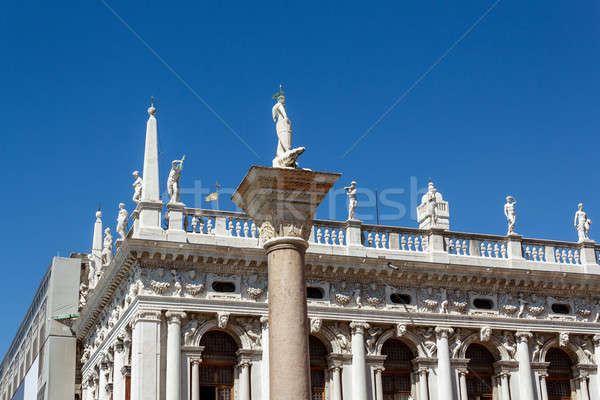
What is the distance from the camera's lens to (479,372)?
31.2 metres

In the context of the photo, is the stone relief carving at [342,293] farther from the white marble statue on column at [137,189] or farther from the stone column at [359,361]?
the white marble statue on column at [137,189]

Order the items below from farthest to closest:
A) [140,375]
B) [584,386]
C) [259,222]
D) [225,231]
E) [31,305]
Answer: [31,305] < [584,386] < [225,231] < [140,375] < [259,222]

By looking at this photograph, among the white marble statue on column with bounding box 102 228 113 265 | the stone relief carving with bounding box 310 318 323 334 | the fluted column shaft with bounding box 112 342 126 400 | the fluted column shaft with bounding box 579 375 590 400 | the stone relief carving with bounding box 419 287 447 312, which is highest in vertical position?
the white marble statue on column with bounding box 102 228 113 265

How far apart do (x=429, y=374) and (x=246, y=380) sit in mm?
6058

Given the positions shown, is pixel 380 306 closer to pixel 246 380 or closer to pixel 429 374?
pixel 429 374

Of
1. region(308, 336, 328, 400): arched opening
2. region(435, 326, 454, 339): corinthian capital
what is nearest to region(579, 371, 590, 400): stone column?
region(435, 326, 454, 339): corinthian capital

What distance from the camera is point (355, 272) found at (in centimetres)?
2980

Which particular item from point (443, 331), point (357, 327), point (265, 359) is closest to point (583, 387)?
point (443, 331)

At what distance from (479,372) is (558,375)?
306cm

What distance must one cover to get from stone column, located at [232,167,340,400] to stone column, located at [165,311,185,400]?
39.1 feet

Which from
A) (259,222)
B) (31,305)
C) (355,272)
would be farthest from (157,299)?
(31,305)

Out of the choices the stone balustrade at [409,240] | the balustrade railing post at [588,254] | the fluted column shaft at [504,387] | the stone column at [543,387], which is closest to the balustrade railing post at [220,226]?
the stone balustrade at [409,240]

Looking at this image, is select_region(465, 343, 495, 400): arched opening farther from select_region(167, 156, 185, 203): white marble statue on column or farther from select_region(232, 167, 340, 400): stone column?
select_region(232, 167, 340, 400): stone column

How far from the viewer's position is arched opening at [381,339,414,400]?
98.9ft
